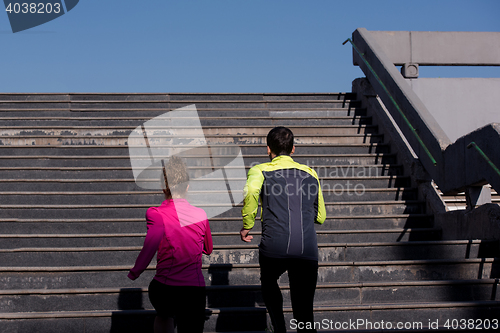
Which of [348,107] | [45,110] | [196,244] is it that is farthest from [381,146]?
[45,110]

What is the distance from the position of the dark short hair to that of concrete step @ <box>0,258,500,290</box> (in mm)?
1692

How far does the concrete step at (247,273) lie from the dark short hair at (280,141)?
5.55ft

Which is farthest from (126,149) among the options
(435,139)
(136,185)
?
(435,139)

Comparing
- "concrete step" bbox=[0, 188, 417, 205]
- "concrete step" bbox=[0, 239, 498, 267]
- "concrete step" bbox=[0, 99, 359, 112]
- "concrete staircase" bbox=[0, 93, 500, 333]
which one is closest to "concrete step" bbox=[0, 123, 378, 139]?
"concrete staircase" bbox=[0, 93, 500, 333]

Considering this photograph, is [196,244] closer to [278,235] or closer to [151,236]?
[151,236]

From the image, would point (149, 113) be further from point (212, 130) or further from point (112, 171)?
point (112, 171)

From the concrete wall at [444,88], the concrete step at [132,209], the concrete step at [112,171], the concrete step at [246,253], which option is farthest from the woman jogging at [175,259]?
the concrete wall at [444,88]

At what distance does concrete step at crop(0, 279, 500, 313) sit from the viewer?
4156 mm

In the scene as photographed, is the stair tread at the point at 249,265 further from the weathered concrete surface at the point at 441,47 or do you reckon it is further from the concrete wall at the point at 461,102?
the weathered concrete surface at the point at 441,47

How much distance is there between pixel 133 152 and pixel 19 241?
251 cm

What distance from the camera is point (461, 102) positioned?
28.8 ft

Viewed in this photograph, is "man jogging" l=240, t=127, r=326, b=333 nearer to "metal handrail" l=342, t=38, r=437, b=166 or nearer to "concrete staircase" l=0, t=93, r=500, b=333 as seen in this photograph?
"concrete staircase" l=0, t=93, r=500, b=333

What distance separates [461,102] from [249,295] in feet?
21.3

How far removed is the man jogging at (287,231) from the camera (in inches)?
115
